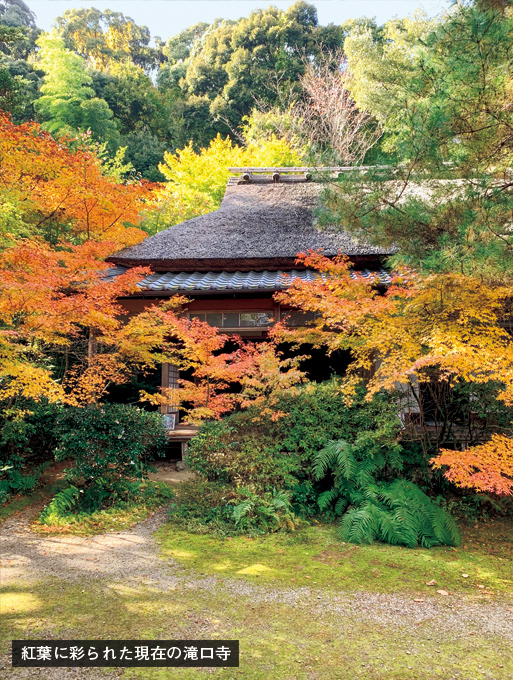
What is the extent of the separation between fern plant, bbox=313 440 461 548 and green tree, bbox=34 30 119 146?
65.6ft

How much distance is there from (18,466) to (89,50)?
123 ft

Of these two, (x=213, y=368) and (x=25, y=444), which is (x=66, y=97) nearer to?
(x=25, y=444)

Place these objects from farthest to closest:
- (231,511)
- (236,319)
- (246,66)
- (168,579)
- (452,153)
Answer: (246,66) < (236,319) < (231,511) < (452,153) < (168,579)

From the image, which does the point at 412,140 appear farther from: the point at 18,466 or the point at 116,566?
the point at 18,466

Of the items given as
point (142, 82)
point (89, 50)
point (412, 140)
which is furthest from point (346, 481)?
point (89, 50)

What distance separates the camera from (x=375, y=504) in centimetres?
536

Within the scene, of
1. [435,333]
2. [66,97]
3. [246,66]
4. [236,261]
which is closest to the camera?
[435,333]

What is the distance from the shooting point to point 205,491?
19.0 feet

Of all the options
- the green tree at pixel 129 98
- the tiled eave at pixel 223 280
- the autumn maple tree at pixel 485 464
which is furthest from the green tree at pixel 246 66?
the autumn maple tree at pixel 485 464

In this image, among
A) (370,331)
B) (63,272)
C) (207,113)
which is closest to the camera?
(370,331)

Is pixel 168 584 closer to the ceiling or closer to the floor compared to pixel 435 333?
closer to the floor

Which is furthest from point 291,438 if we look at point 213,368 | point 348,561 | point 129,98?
point 129,98

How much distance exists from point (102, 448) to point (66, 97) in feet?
66.7

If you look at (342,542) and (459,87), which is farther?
(342,542)
